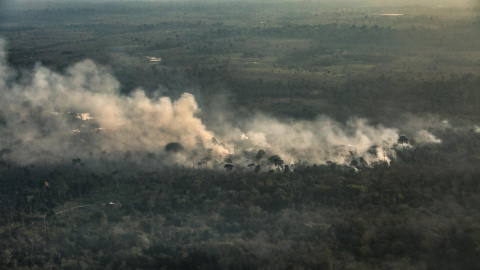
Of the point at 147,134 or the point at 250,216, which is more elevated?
the point at 147,134

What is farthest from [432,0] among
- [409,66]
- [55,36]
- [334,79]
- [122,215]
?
[122,215]

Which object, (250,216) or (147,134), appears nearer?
(250,216)

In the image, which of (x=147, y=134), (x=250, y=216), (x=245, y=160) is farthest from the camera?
(x=147, y=134)

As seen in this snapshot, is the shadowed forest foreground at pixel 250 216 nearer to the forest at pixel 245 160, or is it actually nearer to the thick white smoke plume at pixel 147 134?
the forest at pixel 245 160

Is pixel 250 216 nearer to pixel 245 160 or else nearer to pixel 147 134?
pixel 245 160

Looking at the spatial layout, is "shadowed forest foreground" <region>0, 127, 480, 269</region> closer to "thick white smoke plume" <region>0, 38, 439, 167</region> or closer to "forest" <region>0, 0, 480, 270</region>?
"forest" <region>0, 0, 480, 270</region>

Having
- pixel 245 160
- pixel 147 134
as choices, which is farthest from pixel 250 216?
pixel 147 134

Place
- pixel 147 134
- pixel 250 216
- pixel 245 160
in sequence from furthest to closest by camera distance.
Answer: pixel 147 134 → pixel 245 160 → pixel 250 216

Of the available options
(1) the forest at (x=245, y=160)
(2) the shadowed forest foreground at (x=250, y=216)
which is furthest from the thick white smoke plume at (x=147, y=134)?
(2) the shadowed forest foreground at (x=250, y=216)

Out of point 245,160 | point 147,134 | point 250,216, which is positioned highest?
point 147,134

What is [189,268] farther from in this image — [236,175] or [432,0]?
[432,0]
